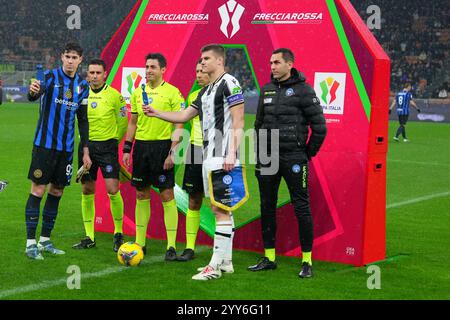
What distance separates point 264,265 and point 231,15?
2880mm

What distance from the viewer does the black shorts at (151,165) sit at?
25.0 feet

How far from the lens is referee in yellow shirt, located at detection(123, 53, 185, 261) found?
24.9 feet

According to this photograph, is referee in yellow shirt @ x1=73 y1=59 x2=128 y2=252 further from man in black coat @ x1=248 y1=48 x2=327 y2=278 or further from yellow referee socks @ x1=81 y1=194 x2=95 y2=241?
man in black coat @ x1=248 y1=48 x2=327 y2=278

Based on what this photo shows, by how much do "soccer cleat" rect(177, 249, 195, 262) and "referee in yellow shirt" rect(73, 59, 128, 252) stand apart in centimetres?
85

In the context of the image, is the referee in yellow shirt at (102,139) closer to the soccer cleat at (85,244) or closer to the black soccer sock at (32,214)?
the soccer cleat at (85,244)

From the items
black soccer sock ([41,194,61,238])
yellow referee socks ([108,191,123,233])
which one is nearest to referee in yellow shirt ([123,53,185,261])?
yellow referee socks ([108,191,123,233])

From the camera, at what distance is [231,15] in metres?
8.09

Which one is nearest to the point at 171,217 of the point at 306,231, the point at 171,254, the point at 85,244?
the point at 171,254

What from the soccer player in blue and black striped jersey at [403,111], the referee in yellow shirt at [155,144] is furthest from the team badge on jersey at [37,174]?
the soccer player in blue and black striped jersey at [403,111]

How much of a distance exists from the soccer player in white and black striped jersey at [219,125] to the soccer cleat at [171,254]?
80cm

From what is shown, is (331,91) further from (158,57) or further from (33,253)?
(33,253)

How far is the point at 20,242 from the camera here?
7.99 m
